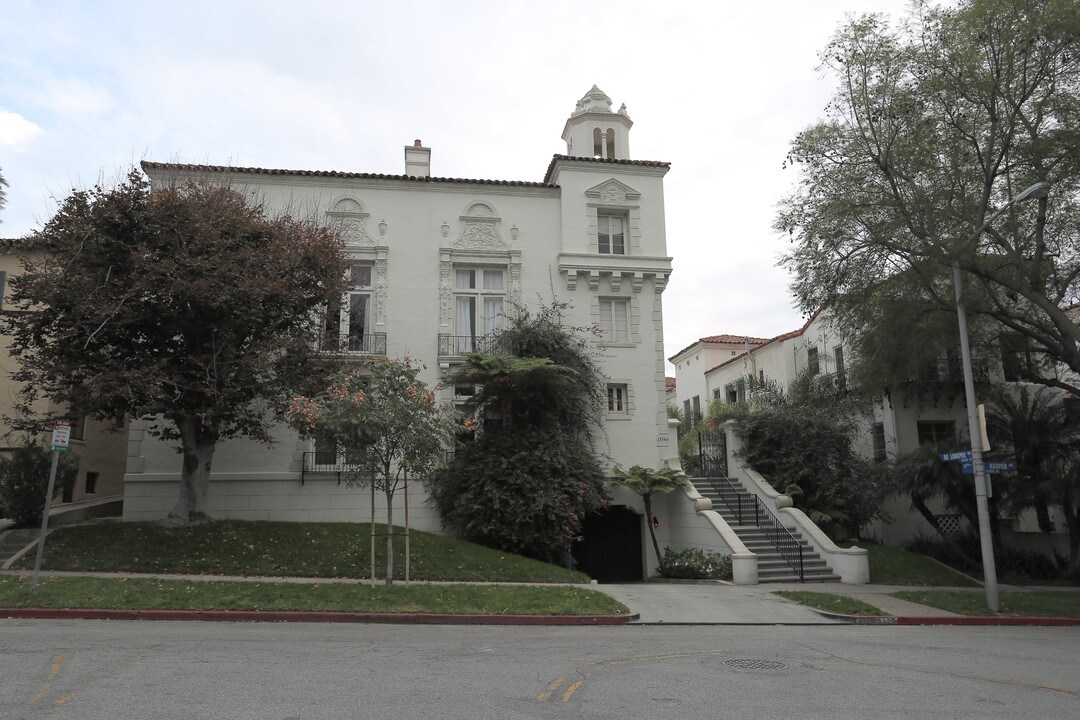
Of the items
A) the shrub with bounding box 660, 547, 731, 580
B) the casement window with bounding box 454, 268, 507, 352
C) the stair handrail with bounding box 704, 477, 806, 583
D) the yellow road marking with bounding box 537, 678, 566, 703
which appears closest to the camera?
the yellow road marking with bounding box 537, 678, 566, 703

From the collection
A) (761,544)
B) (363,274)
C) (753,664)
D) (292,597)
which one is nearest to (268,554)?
(292,597)

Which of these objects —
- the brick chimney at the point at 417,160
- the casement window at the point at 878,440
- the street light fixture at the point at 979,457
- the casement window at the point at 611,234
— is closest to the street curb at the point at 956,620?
the street light fixture at the point at 979,457

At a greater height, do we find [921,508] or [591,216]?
[591,216]

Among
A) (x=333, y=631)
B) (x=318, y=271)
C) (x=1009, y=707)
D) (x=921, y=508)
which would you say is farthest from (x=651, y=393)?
(x=1009, y=707)

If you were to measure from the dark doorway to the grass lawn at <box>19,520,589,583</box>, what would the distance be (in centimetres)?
471

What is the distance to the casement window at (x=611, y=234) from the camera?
24125 millimetres

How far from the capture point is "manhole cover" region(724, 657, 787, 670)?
9.11 meters

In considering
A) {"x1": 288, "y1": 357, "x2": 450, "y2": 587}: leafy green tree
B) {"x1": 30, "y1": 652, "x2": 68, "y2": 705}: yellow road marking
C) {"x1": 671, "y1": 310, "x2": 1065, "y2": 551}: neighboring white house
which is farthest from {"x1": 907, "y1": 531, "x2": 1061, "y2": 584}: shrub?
{"x1": 30, "y1": 652, "x2": 68, "y2": 705}: yellow road marking

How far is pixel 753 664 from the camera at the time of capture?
931cm

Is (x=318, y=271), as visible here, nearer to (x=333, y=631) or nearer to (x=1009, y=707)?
(x=333, y=631)

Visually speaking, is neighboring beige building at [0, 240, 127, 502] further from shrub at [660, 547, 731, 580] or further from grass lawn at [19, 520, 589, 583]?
shrub at [660, 547, 731, 580]

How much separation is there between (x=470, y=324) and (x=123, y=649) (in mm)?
14782

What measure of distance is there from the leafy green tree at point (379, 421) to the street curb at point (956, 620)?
7.80 metres

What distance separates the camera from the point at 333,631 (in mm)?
11367
